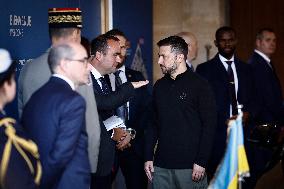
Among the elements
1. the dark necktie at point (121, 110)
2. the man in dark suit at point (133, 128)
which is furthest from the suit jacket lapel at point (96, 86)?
the man in dark suit at point (133, 128)

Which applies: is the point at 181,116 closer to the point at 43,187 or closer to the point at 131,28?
the point at 43,187

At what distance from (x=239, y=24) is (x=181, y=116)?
4.75 metres

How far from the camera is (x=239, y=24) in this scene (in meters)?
9.45

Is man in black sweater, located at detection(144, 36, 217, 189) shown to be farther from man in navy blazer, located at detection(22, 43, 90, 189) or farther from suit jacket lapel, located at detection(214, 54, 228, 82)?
suit jacket lapel, located at detection(214, 54, 228, 82)

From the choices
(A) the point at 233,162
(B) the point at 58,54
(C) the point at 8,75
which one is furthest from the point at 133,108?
(C) the point at 8,75

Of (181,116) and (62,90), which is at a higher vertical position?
(62,90)

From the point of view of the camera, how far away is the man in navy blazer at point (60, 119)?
371 centimetres

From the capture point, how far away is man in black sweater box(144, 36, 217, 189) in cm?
490

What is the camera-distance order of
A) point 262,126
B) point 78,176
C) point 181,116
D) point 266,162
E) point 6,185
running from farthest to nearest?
point 266,162 < point 262,126 < point 181,116 < point 78,176 < point 6,185

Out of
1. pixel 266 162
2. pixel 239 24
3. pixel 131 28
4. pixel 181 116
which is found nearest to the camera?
pixel 181 116

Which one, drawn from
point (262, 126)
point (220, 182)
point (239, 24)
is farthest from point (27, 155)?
point (239, 24)

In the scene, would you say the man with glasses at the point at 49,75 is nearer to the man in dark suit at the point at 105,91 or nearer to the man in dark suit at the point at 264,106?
the man in dark suit at the point at 105,91

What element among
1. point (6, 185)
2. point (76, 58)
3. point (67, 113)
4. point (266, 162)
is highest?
point (76, 58)

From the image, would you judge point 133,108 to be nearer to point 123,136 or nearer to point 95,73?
point 123,136
